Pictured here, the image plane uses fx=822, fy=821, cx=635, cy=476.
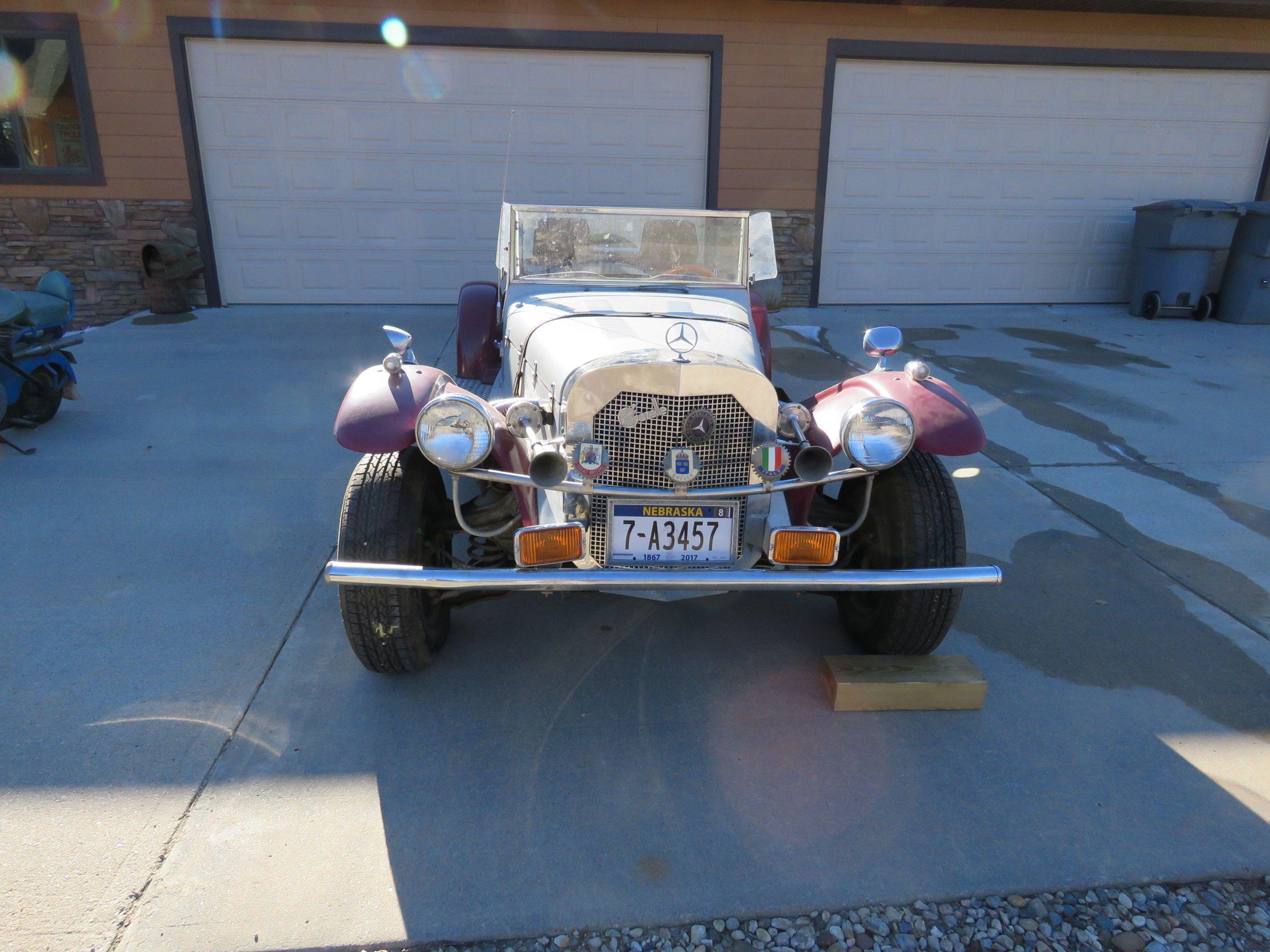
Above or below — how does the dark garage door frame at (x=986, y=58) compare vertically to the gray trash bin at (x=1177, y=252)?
above

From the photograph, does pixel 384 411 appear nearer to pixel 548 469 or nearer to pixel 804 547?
pixel 548 469

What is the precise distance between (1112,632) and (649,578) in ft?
6.52

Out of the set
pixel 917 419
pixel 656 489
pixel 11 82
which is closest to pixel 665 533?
pixel 656 489

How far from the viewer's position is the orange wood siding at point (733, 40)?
8.31 meters

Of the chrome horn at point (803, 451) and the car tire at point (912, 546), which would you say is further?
the car tire at point (912, 546)

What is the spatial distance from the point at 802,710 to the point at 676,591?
23.7 inches

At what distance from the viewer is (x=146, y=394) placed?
5992 millimetres

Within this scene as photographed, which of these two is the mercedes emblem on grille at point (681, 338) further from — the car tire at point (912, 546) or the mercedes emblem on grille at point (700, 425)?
the car tire at point (912, 546)

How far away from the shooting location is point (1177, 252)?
917cm

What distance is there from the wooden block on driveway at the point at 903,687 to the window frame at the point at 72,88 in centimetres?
938

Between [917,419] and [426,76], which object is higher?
[426,76]

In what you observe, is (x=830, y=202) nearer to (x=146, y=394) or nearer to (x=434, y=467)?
(x=146, y=394)

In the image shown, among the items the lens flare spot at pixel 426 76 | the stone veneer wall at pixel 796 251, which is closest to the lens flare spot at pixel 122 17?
the lens flare spot at pixel 426 76

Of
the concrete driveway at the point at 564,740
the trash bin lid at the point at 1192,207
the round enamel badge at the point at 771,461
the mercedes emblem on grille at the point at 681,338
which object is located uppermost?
the trash bin lid at the point at 1192,207
